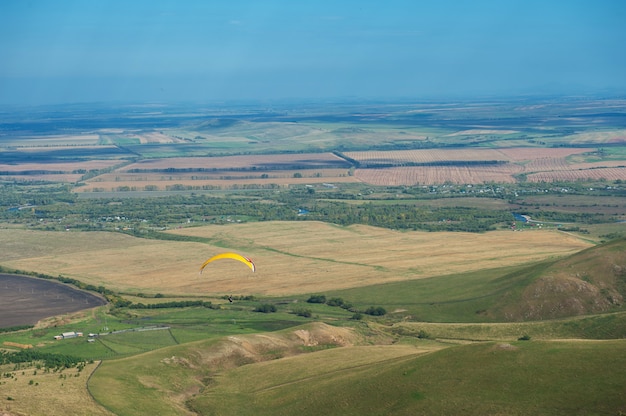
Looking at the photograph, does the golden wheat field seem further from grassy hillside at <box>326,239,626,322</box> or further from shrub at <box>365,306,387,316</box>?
shrub at <box>365,306,387,316</box>

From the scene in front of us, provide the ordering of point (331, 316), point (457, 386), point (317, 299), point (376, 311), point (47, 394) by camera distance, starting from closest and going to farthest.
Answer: point (457, 386) < point (47, 394) < point (331, 316) < point (376, 311) < point (317, 299)

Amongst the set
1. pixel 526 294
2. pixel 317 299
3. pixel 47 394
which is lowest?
pixel 317 299

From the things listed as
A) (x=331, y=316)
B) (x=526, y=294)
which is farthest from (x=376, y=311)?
(x=526, y=294)

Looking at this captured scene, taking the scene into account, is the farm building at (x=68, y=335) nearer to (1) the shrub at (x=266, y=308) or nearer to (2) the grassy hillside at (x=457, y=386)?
(1) the shrub at (x=266, y=308)

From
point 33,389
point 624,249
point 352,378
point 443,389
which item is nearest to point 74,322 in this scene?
point 33,389

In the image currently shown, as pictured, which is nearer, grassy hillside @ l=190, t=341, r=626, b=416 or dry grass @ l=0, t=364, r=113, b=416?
grassy hillside @ l=190, t=341, r=626, b=416

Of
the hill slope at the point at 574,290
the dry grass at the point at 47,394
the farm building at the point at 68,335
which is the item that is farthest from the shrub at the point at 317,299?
the dry grass at the point at 47,394

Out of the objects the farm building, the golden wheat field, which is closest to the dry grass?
the farm building

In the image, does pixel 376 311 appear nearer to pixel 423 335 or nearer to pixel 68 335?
pixel 423 335
